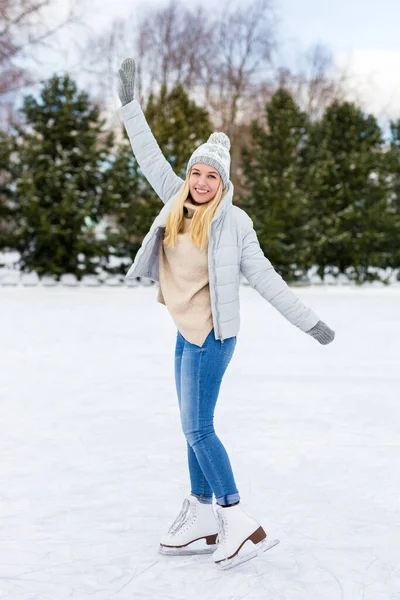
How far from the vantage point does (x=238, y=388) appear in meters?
7.32

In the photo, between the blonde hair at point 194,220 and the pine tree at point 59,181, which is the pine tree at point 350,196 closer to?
the pine tree at point 59,181

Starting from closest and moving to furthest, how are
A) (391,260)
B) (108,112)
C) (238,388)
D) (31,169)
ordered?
(238,388), (31,169), (391,260), (108,112)

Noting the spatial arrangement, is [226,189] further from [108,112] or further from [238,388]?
[108,112]

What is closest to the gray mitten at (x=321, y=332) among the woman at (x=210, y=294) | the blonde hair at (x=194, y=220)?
the woman at (x=210, y=294)

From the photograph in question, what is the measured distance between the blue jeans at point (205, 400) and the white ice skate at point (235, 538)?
6cm

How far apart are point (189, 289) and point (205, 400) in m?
0.44

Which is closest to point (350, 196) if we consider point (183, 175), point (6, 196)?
point (183, 175)

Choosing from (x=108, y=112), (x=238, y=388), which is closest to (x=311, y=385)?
(x=238, y=388)

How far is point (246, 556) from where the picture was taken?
10.3ft

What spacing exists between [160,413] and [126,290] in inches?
601

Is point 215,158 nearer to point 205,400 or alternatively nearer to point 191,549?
point 205,400

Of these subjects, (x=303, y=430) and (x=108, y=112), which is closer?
(x=303, y=430)

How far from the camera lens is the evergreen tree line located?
22.5 m

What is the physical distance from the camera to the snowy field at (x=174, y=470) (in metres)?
3.07
